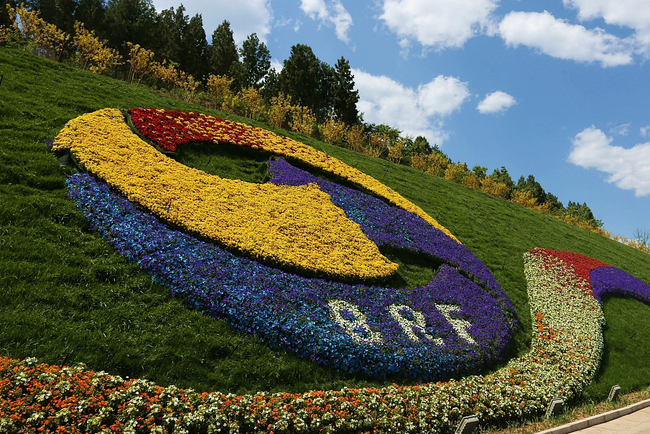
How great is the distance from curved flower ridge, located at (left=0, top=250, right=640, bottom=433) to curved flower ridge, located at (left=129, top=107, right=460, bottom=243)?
6.19m

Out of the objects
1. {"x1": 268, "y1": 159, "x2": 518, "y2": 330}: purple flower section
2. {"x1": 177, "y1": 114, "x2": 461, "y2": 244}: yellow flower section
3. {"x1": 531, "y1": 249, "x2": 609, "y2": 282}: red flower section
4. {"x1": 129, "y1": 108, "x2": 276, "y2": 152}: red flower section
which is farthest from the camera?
{"x1": 531, "y1": 249, "x2": 609, "y2": 282}: red flower section

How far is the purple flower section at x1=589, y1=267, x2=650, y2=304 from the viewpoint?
46.3 feet

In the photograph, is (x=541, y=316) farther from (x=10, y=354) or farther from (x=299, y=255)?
(x=10, y=354)

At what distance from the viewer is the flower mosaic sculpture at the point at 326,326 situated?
14.9ft

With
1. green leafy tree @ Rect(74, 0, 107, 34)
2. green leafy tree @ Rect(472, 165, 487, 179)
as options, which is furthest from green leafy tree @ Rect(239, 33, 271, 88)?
green leafy tree @ Rect(472, 165, 487, 179)

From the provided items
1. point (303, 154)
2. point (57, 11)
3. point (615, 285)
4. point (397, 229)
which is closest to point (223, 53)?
point (57, 11)

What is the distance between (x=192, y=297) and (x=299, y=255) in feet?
8.63

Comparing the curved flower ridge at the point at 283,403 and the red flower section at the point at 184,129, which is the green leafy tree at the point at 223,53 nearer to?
the red flower section at the point at 184,129

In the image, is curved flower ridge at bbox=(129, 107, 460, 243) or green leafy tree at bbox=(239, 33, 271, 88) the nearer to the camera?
curved flower ridge at bbox=(129, 107, 460, 243)

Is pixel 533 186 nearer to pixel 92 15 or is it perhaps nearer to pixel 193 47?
pixel 193 47

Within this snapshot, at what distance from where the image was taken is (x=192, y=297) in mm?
6367

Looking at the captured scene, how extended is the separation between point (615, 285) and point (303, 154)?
506 inches

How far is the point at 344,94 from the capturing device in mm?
37625

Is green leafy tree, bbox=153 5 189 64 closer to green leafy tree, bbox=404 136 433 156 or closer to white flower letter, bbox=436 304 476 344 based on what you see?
green leafy tree, bbox=404 136 433 156
